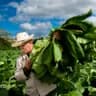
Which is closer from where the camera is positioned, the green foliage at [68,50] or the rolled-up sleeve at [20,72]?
the green foliage at [68,50]

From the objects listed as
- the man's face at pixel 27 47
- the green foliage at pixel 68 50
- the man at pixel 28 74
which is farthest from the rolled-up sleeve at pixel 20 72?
the green foliage at pixel 68 50

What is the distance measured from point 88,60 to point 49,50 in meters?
0.61

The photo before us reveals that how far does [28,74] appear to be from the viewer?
6.08 m

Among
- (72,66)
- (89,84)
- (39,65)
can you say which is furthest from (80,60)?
(89,84)

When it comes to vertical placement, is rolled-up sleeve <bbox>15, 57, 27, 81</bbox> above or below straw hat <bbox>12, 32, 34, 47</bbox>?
below

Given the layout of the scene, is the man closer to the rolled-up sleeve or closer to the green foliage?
the rolled-up sleeve

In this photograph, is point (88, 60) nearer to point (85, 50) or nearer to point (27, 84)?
point (85, 50)

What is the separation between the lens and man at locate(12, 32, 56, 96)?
604 cm

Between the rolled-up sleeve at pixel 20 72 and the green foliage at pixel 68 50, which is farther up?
the green foliage at pixel 68 50

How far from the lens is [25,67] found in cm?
602

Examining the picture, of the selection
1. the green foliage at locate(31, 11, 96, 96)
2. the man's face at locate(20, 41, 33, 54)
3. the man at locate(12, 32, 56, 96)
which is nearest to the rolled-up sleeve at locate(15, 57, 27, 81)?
the man at locate(12, 32, 56, 96)

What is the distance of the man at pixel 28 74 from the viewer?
19.8 ft

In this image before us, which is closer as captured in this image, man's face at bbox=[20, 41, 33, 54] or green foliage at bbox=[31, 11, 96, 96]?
green foliage at bbox=[31, 11, 96, 96]

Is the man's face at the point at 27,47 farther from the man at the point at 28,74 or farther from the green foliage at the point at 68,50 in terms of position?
the green foliage at the point at 68,50
